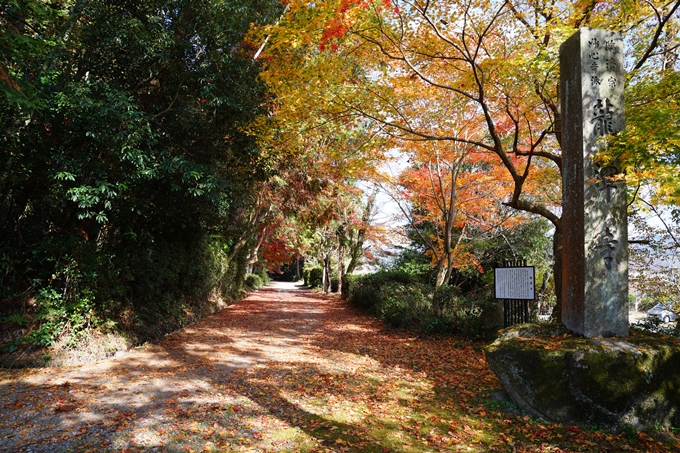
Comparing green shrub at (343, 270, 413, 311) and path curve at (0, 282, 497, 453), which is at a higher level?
green shrub at (343, 270, 413, 311)

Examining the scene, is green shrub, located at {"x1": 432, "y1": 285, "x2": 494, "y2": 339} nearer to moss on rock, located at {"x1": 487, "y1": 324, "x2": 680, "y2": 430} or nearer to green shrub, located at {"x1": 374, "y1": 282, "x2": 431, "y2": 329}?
green shrub, located at {"x1": 374, "y1": 282, "x2": 431, "y2": 329}

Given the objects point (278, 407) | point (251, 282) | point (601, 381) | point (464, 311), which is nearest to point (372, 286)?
point (464, 311)

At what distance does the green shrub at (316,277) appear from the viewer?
3126 cm

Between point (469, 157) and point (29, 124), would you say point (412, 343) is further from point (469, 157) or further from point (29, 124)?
point (29, 124)

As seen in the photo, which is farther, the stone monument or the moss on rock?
the stone monument

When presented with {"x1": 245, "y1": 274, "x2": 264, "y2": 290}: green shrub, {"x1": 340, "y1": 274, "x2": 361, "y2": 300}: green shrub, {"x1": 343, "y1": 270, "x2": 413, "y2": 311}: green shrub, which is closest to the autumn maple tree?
{"x1": 343, "y1": 270, "x2": 413, "y2": 311}: green shrub

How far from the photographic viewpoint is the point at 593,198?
5062 millimetres

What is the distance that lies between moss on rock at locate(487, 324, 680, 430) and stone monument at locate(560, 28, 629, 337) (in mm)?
470

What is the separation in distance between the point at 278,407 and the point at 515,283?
5.21 m

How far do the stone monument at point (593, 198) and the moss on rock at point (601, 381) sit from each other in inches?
18.5

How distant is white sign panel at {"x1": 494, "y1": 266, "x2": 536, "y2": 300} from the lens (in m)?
7.38

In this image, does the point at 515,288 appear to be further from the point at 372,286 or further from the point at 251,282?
the point at 251,282

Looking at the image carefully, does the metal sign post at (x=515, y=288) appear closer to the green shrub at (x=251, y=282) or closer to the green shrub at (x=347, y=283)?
the green shrub at (x=347, y=283)

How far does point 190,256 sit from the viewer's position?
11914 millimetres
